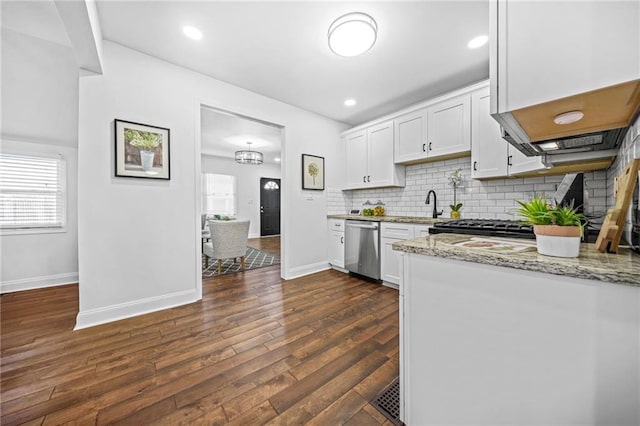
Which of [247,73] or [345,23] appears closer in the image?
[345,23]

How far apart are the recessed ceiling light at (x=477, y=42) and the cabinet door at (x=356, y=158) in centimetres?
182

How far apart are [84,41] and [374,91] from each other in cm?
288

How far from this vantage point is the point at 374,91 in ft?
10.6

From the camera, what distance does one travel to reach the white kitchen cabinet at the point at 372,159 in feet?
12.0

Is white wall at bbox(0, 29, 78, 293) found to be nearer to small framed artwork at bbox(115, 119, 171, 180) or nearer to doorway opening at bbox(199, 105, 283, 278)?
small framed artwork at bbox(115, 119, 171, 180)

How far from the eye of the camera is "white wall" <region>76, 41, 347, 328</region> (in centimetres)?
221

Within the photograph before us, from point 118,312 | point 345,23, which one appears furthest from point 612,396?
point 118,312

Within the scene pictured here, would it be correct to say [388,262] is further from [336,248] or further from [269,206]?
[269,206]

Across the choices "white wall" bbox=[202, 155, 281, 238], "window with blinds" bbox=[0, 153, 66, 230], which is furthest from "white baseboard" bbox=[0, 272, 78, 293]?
"white wall" bbox=[202, 155, 281, 238]

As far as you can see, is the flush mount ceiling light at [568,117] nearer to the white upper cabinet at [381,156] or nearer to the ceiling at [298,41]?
the ceiling at [298,41]

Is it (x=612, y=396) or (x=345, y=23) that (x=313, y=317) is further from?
(x=345, y=23)

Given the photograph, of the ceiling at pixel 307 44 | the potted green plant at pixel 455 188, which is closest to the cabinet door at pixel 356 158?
the ceiling at pixel 307 44

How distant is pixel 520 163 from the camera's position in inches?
94.3

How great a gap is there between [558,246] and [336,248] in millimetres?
3243
